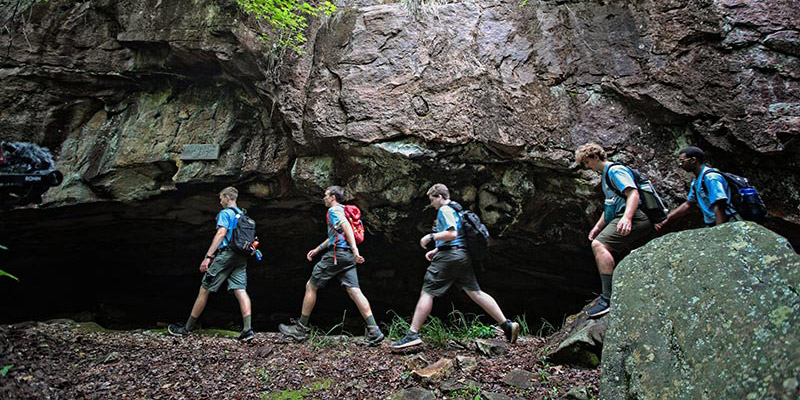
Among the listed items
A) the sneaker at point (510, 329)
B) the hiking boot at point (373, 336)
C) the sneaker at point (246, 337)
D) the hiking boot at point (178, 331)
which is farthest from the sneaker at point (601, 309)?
the hiking boot at point (178, 331)

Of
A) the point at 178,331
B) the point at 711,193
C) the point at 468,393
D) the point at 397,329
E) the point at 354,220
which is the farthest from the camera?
the point at 397,329

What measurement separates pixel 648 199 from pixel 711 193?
0.55 metres

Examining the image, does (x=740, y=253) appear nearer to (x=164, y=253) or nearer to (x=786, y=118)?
(x=786, y=118)

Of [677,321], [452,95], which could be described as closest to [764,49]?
[452,95]

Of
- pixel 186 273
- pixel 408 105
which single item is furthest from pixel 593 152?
pixel 186 273

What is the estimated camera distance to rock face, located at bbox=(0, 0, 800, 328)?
218 inches

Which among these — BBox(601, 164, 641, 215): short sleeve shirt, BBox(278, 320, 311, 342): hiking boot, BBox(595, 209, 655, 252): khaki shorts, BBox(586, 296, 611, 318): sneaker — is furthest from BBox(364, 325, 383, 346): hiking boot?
BBox(601, 164, 641, 215): short sleeve shirt

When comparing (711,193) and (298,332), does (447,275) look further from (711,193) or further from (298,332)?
(711,193)

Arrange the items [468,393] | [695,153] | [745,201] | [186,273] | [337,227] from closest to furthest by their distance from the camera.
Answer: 1. [468,393]
2. [745,201]
3. [695,153]
4. [337,227]
5. [186,273]

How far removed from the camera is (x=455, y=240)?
498 centimetres

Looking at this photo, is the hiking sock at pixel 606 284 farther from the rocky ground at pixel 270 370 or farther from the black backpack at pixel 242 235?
the black backpack at pixel 242 235

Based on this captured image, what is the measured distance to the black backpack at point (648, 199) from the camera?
4.54m

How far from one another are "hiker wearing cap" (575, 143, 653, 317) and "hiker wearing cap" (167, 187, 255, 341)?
404 centimetres

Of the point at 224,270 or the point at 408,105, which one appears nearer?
the point at 224,270
